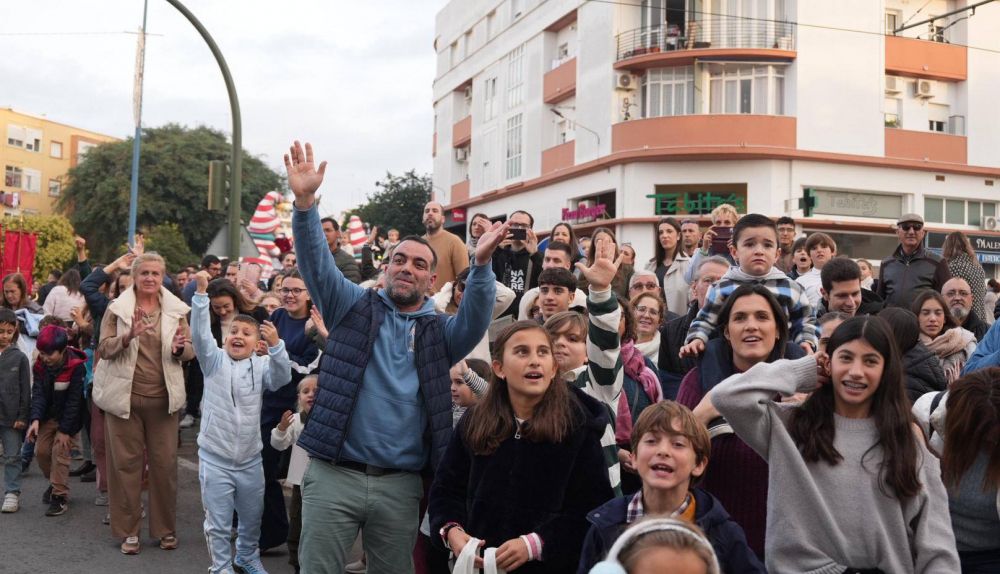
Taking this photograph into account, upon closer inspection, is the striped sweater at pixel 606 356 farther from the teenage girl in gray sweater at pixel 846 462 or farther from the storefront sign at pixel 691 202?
the storefront sign at pixel 691 202

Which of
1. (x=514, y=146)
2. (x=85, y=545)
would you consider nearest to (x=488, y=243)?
(x=85, y=545)

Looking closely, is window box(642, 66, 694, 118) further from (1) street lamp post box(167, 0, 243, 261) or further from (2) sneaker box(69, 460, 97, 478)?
(2) sneaker box(69, 460, 97, 478)

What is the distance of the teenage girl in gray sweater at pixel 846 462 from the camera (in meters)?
3.67

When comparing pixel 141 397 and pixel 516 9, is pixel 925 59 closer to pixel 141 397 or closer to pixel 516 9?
pixel 516 9

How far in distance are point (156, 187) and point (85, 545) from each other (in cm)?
4767

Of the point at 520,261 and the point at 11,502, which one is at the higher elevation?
the point at 520,261

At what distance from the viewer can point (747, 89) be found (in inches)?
1253

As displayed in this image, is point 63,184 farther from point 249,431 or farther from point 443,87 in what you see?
point 249,431

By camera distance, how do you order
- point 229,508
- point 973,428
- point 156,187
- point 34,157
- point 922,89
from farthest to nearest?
1. point 34,157
2. point 156,187
3. point 922,89
4. point 229,508
5. point 973,428

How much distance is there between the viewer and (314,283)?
504 cm

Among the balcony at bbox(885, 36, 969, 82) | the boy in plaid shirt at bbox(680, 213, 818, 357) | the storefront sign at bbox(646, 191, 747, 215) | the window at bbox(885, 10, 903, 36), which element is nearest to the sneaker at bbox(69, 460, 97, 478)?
the boy in plaid shirt at bbox(680, 213, 818, 357)

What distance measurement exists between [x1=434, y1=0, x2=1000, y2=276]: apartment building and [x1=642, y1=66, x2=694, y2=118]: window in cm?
5

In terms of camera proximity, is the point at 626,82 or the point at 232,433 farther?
the point at 626,82

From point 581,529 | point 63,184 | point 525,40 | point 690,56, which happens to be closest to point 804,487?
point 581,529
